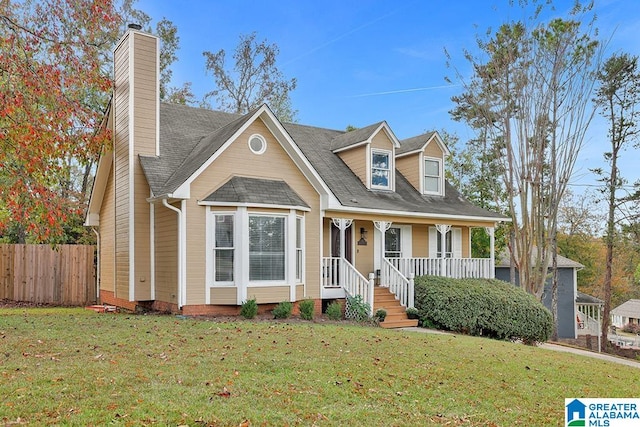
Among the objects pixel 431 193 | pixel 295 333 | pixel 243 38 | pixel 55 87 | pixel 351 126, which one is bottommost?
pixel 295 333

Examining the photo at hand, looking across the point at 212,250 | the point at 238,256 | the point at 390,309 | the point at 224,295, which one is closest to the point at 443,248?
the point at 390,309

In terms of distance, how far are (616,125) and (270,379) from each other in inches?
1076

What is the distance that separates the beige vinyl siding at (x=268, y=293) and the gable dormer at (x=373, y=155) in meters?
6.14

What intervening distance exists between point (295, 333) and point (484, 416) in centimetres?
518

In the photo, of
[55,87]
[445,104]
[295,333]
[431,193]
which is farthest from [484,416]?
[445,104]

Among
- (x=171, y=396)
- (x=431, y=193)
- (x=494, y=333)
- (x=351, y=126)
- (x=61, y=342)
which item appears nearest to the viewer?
(x=171, y=396)

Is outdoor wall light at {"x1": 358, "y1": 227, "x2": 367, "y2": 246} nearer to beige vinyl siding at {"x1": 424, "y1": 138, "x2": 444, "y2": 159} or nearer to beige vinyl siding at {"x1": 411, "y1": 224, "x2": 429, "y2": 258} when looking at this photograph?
beige vinyl siding at {"x1": 411, "y1": 224, "x2": 429, "y2": 258}

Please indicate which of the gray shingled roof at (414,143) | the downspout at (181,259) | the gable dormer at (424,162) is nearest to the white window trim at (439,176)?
the gable dormer at (424,162)

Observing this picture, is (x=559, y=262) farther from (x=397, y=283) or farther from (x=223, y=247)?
(x=223, y=247)

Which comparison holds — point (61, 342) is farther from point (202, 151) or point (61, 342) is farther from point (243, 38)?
point (243, 38)

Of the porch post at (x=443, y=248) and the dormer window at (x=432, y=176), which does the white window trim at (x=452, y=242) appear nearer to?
the porch post at (x=443, y=248)

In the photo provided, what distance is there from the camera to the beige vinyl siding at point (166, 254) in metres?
13.2

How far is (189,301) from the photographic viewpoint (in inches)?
501

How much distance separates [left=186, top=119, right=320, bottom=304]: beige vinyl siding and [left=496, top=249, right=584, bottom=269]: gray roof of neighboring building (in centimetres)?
1785
